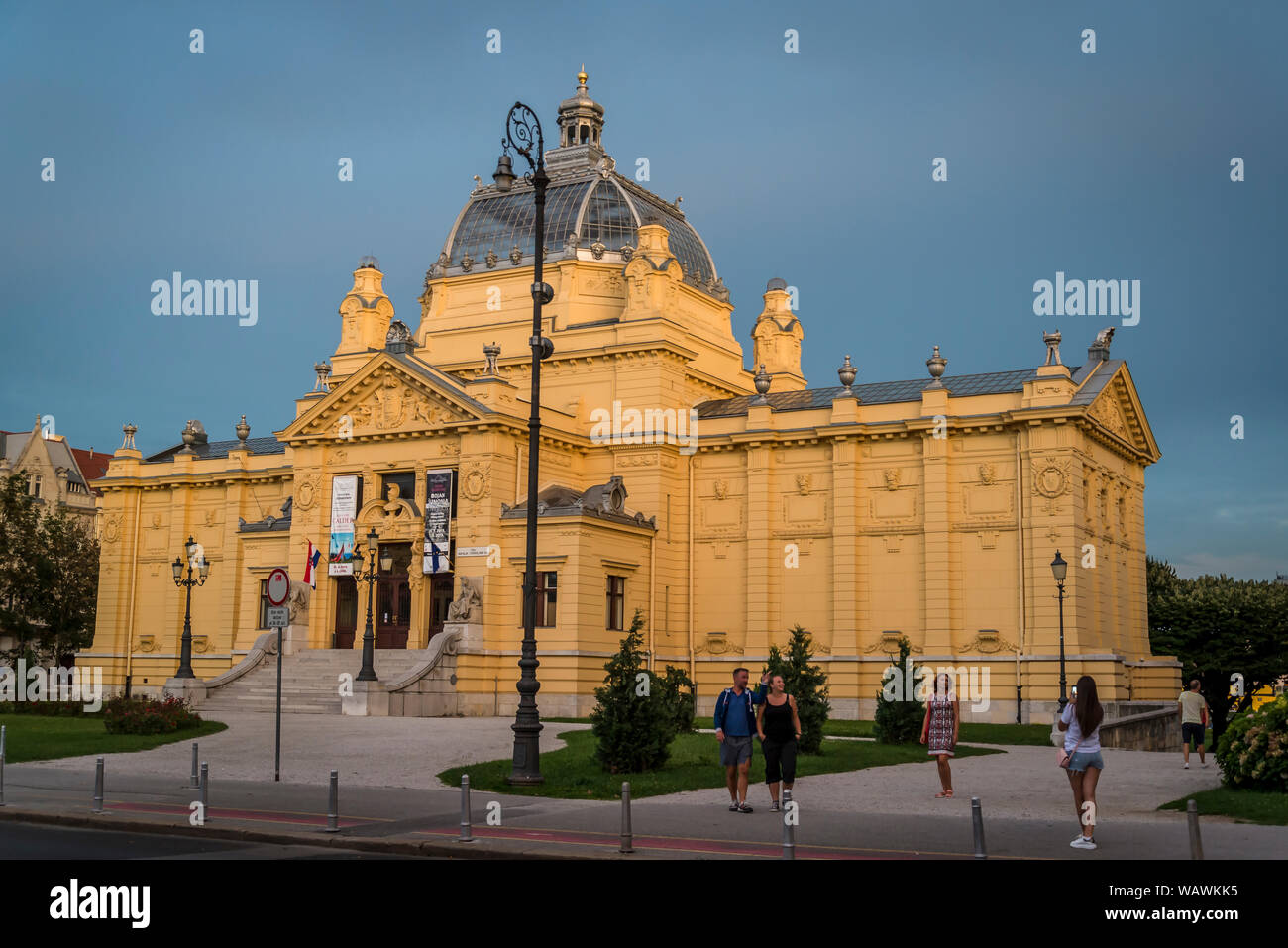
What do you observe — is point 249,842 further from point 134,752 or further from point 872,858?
point 134,752

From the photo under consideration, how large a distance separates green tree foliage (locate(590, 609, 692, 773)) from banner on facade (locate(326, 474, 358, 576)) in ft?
91.6

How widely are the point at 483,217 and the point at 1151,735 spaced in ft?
119

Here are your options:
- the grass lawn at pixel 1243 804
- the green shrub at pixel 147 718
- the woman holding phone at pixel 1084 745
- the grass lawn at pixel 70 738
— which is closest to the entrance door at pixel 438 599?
the grass lawn at pixel 70 738

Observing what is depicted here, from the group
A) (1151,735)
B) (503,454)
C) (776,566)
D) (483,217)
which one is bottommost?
(1151,735)

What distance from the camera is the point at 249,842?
16922 millimetres

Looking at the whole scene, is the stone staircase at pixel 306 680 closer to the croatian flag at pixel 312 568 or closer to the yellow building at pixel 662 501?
the yellow building at pixel 662 501

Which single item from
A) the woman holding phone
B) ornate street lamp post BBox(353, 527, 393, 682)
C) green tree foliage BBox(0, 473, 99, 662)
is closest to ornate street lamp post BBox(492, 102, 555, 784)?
the woman holding phone

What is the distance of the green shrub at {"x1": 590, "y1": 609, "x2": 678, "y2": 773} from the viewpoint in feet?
81.5

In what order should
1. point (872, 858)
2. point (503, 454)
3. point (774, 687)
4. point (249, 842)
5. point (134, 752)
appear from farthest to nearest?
1. point (503, 454)
2. point (134, 752)
3. point (774, 687)
4. point (249, 842)
5. point (872, 858)

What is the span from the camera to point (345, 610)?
2020 inches

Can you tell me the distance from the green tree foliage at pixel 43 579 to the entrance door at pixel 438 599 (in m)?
24.6

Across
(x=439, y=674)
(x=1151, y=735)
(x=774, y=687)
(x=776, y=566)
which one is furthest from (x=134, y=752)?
(x=1151, y=735)
